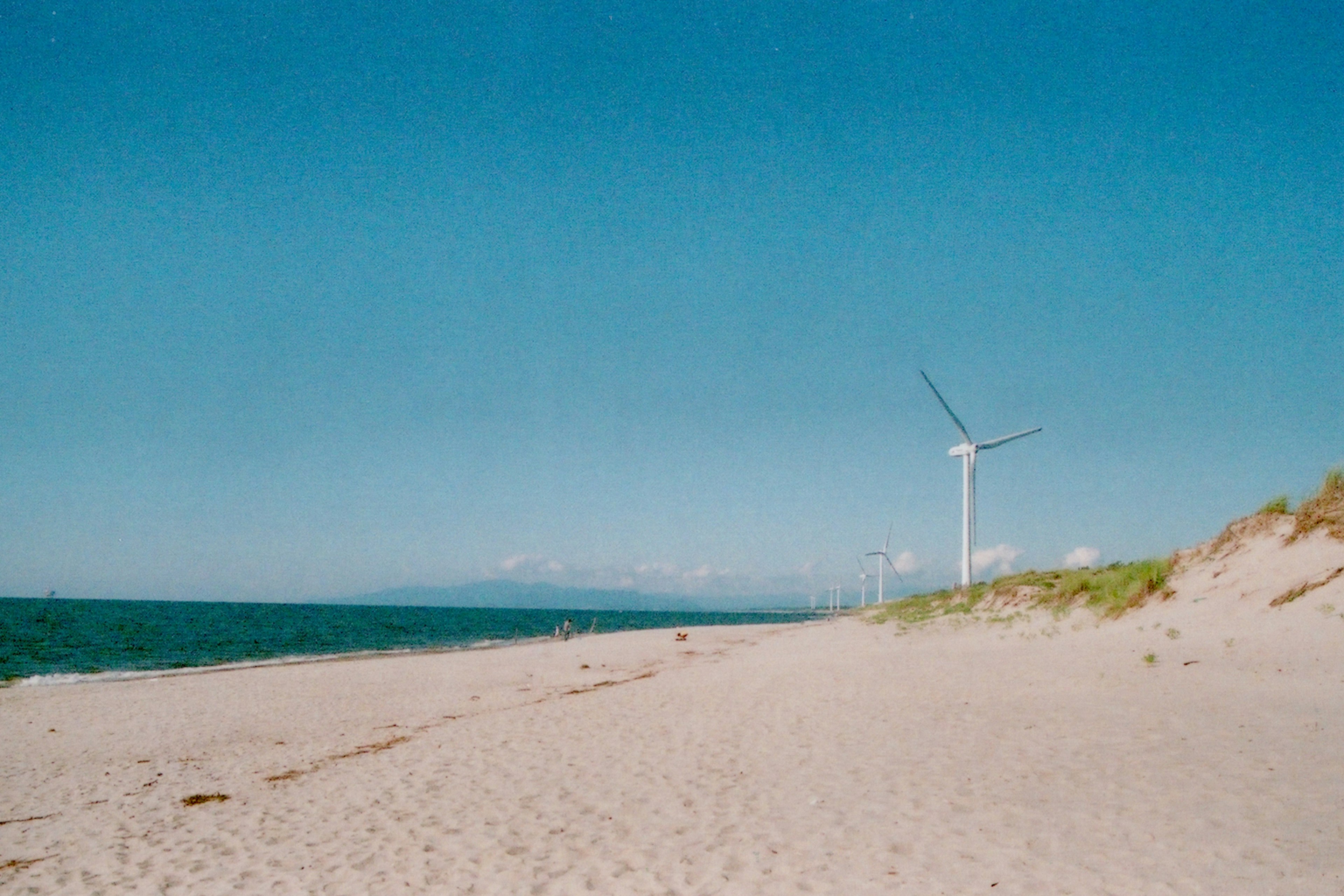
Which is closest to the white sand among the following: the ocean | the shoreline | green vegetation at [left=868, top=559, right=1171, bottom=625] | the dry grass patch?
the shoreline

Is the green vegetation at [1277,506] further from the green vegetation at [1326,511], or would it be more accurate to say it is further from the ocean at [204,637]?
the ocean at [204,637]

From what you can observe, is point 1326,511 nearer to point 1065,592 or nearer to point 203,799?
point 1065,592

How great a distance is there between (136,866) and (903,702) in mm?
13917

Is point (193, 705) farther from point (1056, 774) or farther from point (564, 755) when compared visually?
point (1056, 774)

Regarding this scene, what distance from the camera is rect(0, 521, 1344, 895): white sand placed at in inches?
301

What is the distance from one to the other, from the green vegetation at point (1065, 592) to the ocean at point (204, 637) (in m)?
36.9

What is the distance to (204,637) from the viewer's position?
231 ft

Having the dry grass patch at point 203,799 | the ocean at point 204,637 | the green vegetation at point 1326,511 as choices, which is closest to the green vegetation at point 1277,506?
the green vegetation at point 1326,511

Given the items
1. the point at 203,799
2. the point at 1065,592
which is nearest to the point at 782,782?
the point at 203,799

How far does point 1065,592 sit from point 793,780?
21.6 m

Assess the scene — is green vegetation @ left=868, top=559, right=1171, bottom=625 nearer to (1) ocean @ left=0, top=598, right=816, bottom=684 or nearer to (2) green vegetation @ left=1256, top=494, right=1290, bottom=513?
(2) green vegetation @ left=1256, top=494, right=1290, bottom=513

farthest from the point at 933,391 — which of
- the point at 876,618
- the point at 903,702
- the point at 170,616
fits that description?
the point at 170,616

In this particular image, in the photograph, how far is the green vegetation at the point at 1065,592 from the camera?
2291 cm

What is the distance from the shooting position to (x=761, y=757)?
12219mm
